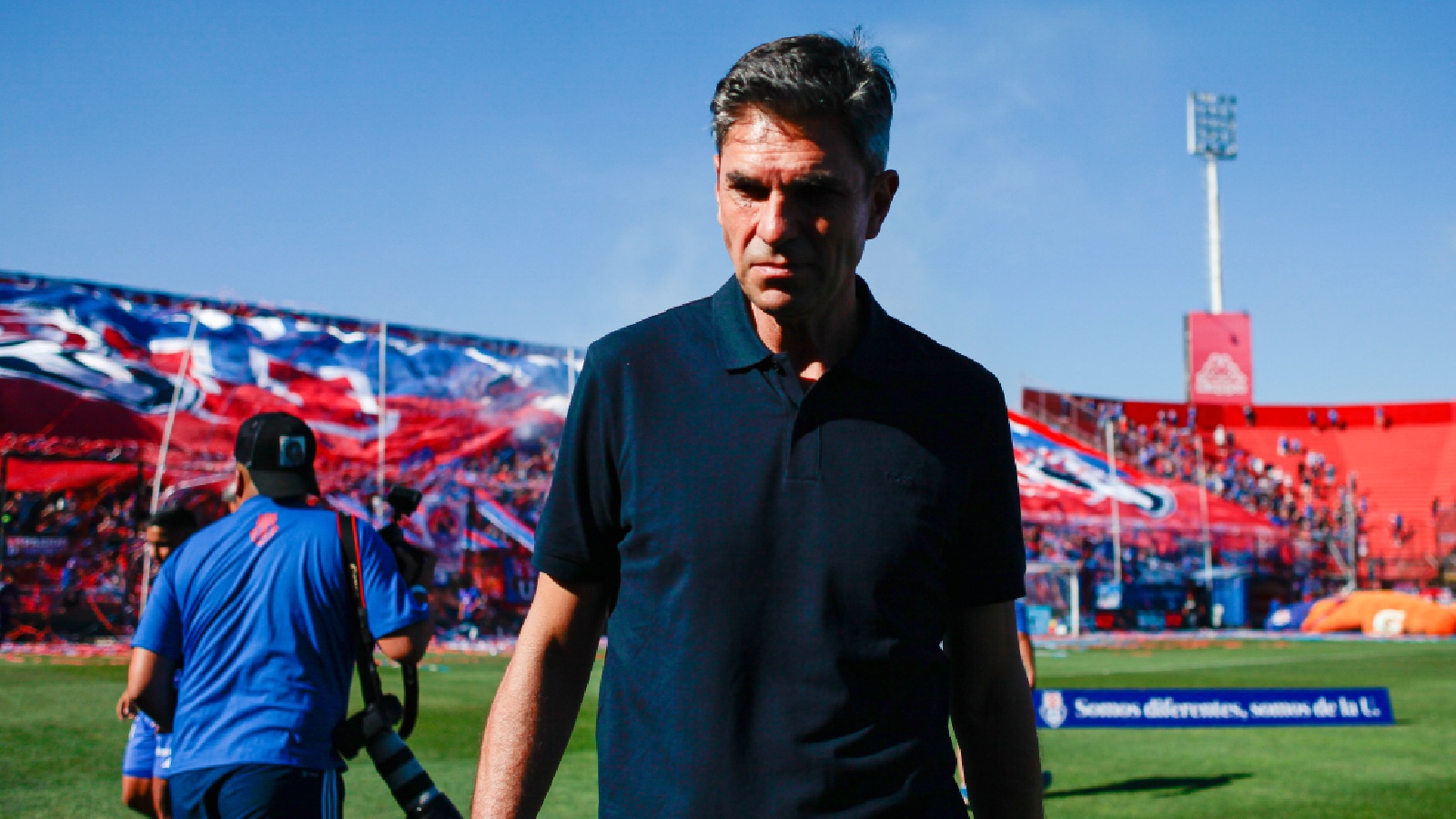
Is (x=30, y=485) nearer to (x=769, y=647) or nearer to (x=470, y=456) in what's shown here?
(x=470, y=456)

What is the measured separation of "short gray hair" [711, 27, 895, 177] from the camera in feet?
6.82

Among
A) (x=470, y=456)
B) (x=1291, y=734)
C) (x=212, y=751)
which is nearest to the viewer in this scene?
(x=212, y=751)

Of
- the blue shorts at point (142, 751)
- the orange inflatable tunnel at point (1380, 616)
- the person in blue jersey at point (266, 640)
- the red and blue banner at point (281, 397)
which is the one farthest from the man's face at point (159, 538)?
the orange inflatable tunnel at point (1380, 616)

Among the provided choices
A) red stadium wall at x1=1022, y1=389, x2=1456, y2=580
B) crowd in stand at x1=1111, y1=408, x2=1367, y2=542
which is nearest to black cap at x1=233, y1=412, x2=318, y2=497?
crowd in stand at x1=1111, y1=408, x2=1367, y2=542

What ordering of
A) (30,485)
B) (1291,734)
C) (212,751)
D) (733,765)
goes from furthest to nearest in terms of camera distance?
(30,485), (1291,734), (212,751), (733,765)

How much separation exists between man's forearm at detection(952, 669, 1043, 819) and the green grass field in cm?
744

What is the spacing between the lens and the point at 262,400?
99.8 ft

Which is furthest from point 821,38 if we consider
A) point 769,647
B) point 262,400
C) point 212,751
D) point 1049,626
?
point 1049,626

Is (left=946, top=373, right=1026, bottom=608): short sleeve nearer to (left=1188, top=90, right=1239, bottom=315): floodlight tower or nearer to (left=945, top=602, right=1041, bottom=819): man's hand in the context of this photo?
(left=945, top=602, right=1041, bottom=819): man's hand

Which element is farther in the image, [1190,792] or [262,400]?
[262,400]

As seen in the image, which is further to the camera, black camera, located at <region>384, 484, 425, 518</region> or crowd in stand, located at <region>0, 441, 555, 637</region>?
crowd in stand, located at <region>0, 441, 555, 637</region>

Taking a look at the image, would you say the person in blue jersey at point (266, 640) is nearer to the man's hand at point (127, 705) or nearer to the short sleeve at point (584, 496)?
the man's hand at point (127, 705)

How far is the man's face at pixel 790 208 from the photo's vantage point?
81.8 inches

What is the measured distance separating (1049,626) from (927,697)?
38.4m
